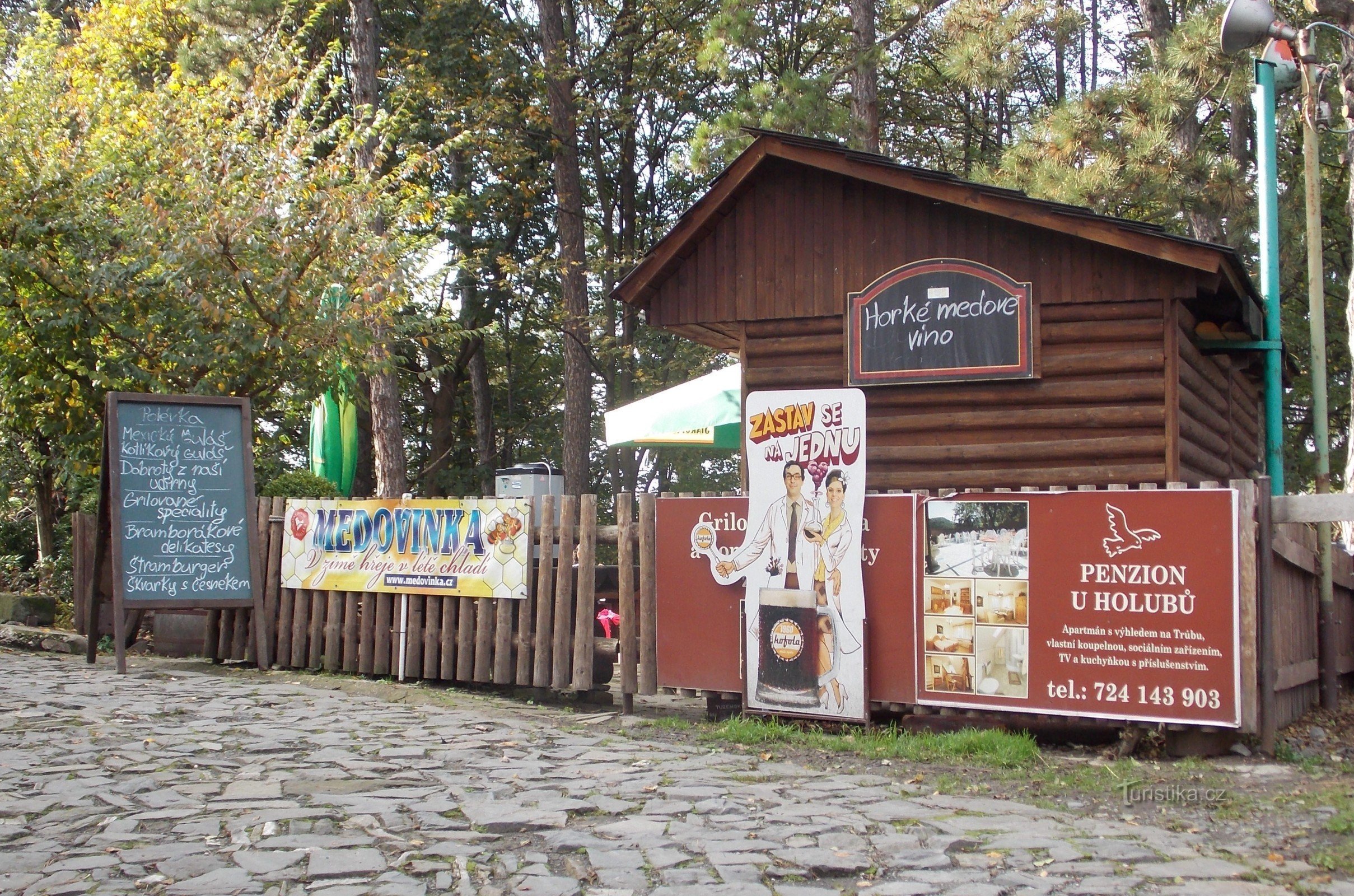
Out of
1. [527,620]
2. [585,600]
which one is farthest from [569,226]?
[585,600]

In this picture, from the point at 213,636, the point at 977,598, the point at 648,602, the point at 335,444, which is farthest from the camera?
the point at 335,444

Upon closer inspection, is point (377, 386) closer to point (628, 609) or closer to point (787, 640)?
point (628, 609)

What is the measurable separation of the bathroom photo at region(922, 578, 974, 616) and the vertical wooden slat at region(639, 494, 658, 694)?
2093 millimetres

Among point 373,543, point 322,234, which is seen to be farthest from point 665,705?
point 322,234

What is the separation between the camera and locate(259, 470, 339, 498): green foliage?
46.6 ft

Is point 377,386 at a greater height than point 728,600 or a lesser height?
greater

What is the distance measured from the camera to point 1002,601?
7.66 meters

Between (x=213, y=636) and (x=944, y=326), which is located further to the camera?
(x=213, y=636)

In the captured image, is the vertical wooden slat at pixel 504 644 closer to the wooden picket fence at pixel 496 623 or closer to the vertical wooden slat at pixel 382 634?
the wooden picket fence at pixel 496 623

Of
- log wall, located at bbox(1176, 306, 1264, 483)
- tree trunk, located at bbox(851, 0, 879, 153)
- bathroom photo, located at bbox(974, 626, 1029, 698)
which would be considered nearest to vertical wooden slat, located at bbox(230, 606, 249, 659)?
bathroom photo, located at bbox(974, 626, 1029, 698)

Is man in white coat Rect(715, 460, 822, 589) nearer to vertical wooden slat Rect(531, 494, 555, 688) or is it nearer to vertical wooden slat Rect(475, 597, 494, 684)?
vertical wooden slat Rect(531, 494, 555, 688)

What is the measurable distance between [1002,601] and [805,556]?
1357mm

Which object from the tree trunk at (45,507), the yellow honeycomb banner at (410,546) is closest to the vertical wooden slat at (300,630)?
the yellow honeycomb banner at (410,546)

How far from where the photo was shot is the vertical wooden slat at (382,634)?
420 inches
